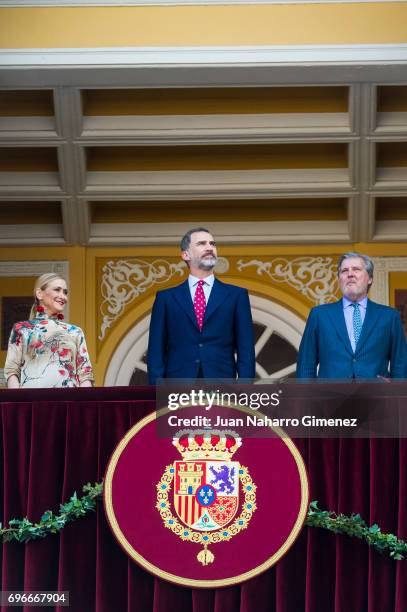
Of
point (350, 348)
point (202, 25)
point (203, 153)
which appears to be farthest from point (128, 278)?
point (350, 348)

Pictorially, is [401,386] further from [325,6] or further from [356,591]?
[325,6]

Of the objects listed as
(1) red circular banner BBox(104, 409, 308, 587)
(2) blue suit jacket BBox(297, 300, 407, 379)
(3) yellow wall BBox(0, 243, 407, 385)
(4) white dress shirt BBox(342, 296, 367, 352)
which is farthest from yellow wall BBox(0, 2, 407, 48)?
(1) red circular banner BBox(104, 409, 308, 587)

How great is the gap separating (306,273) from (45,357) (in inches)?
126

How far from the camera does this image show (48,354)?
A: 17.6 ft

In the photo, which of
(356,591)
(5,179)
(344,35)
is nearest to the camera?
(356,591)

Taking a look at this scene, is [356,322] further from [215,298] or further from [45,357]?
[45,357]

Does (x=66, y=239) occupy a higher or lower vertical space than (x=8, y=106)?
lower

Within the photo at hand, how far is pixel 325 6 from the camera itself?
24.0 feet

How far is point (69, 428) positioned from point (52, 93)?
3190mm

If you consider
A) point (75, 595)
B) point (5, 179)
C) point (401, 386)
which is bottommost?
point (75, 595)

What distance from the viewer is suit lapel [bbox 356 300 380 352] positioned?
531 cm

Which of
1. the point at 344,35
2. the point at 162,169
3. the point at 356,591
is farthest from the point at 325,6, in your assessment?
the point at 356,591

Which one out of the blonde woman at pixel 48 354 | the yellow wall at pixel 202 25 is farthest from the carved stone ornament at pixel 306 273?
the blonde woman at pixel 48 354

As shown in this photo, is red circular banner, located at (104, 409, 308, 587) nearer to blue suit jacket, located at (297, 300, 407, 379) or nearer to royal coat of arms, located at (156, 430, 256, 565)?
royal coat of arms, located at (156, 430, 256, 565)
